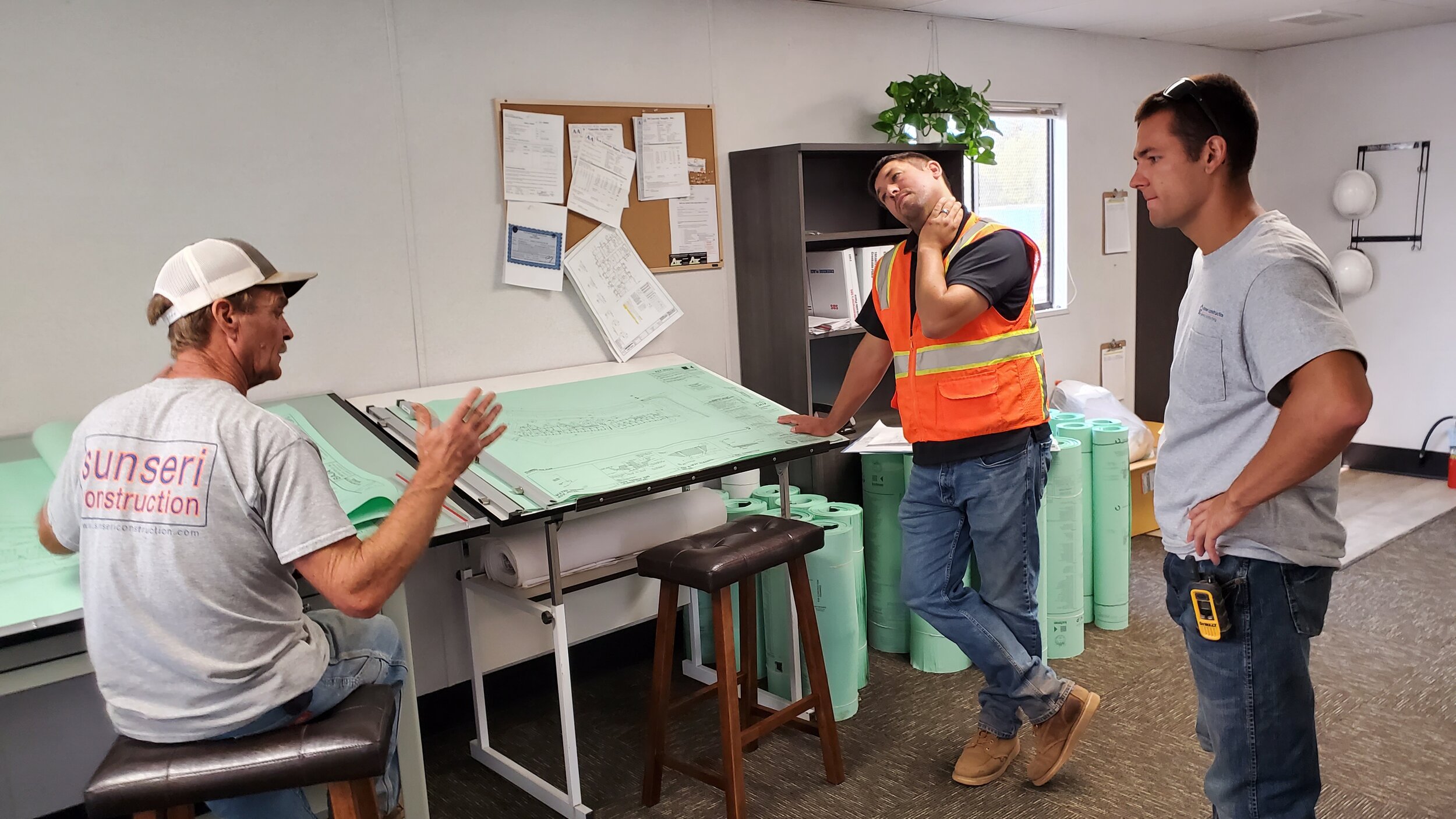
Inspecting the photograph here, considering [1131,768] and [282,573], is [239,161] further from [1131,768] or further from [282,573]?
[1131,768]

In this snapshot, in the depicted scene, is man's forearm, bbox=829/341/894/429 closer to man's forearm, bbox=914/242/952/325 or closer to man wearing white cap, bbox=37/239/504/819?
man's forearm, bbox=914/242/952/325

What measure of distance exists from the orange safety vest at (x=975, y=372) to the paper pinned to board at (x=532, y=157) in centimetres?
124

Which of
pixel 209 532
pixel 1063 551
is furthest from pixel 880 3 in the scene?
pixel 209 532

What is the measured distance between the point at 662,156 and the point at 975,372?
1.51 metres

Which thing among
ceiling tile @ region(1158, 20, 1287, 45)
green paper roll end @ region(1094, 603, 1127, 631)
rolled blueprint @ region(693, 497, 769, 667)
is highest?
ceiling tile @ region(1158, 20, 1287, 45)

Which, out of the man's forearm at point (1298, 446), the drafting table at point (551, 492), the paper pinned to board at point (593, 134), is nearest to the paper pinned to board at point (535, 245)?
the paper pinned to board at point (593, 134)

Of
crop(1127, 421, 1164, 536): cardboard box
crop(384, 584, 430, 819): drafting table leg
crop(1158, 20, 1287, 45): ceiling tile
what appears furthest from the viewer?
crop(1158, 20, 1287, 45): ceiling tile

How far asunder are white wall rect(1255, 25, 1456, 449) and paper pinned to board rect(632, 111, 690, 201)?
13.6 ft

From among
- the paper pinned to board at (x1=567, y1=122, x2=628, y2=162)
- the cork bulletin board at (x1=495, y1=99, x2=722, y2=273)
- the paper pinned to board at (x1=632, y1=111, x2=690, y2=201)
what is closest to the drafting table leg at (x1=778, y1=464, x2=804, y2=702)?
the cork bulletin board at (x1=495, y1=99, x2=722, y2=273)

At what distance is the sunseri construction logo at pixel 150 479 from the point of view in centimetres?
149

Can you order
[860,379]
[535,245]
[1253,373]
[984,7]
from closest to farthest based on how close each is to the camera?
[1253,373]
[860,379]
[535,245]
[984,7]

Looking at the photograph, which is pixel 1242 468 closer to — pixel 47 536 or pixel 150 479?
pixel 150 479

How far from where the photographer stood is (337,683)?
174 cm

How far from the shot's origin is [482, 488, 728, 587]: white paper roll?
2621 mm
